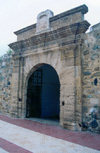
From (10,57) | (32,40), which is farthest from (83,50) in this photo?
(10,57)

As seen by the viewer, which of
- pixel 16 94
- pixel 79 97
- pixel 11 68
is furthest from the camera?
pixel 11 68

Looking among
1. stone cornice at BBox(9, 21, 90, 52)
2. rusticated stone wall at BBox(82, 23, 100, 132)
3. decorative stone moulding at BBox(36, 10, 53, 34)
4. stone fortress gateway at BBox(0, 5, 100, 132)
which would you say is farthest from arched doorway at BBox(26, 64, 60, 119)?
rusticated stone wall at BBox(82, 23, 100, 132)

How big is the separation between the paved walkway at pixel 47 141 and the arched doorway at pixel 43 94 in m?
2.23

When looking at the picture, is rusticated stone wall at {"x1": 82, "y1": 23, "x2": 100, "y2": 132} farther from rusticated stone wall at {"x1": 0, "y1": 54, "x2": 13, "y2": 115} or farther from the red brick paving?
rusticated stone wall at {"x1": 0, "y1": 54, "x2": 13, "y2": 115}

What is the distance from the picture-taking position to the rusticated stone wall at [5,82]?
6.86 m

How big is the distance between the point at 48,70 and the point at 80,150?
5.09 m

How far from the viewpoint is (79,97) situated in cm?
445

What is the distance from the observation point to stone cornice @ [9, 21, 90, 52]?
4539 millimetres

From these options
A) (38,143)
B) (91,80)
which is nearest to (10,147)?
(38,143)

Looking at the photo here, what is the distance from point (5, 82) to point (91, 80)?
4.44 metres

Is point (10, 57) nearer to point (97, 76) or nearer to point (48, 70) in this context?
point (48, 70)

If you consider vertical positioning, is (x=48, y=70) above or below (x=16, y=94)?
above

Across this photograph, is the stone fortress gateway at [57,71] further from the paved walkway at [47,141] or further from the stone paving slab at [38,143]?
the stone paving slab at [38,143]

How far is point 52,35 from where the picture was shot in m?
5.23
